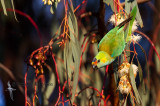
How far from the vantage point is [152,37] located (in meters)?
0.57

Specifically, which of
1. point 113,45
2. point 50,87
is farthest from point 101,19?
point 50,87

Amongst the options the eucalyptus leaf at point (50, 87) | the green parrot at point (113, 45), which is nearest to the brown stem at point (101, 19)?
the green parrot at point (113, 45)

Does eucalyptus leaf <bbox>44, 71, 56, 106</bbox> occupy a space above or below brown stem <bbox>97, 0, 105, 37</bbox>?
below

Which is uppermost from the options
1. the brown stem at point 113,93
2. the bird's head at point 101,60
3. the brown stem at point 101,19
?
the brown stem at point 101,19

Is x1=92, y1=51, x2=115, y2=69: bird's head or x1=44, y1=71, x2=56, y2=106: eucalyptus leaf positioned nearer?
x1=92, y1=51, x2=115, y2=69: bird's head

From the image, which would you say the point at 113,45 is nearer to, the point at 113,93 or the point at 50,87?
the point at 113,93

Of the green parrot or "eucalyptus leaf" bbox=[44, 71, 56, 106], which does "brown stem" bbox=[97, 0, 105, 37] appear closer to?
the green parrot

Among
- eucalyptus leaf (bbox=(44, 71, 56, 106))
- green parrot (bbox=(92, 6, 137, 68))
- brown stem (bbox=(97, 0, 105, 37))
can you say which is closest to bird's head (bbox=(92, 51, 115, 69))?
green parrot (bbox=(92, 6, 137, 68))

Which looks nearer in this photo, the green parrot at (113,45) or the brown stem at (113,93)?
the green parrot at (113,45)

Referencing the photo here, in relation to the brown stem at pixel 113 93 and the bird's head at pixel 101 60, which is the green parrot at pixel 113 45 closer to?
the bird's head at pixel 101 60

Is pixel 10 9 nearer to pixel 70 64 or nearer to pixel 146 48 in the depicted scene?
pixel 70 64

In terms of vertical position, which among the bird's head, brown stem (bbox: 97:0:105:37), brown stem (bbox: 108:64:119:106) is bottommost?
brown stem (bbox: 108:64:119:106)

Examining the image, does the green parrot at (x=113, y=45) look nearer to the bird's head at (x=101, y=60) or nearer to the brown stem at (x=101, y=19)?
the bird's head at (x=101, y=60)

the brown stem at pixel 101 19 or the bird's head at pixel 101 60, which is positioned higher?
the brown stem at pixel 101 19
